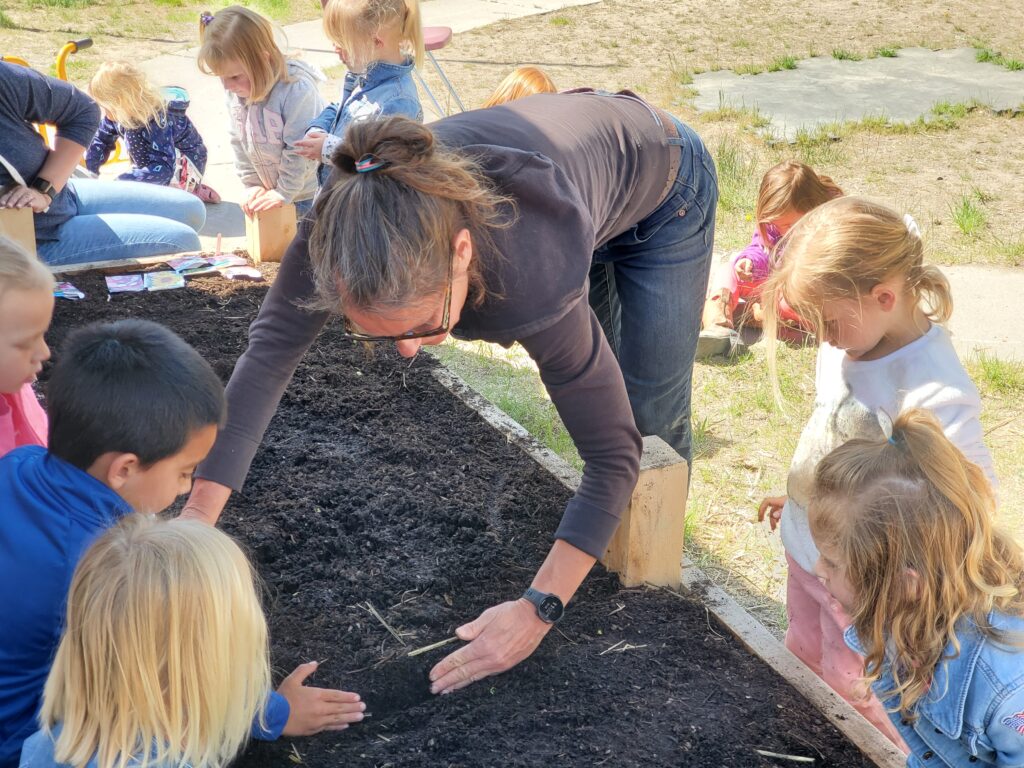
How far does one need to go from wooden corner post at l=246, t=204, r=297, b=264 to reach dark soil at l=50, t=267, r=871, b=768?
1.44m

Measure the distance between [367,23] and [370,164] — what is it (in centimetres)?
251

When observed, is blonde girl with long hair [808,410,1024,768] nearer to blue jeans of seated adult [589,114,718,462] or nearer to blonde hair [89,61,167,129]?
blue jeans of seated adult [589,114,718,462]

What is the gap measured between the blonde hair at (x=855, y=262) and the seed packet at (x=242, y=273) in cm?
283

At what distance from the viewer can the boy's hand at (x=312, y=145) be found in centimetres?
401

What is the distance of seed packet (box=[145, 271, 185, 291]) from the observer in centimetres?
439

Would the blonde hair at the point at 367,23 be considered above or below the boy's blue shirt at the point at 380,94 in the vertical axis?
above

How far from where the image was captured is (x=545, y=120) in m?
2.11

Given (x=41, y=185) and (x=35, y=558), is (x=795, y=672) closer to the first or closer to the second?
(x=35, y=558)

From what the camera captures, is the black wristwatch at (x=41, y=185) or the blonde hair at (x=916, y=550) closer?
the blonde hair at (x=916, y=550)

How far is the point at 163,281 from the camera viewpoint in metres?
4.45

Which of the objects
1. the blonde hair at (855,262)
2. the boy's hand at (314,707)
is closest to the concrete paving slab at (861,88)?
the blonde hair at (855,262)

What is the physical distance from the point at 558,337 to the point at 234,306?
2780mm

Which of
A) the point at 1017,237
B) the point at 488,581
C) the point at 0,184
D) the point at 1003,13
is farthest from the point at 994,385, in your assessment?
the point at 1003,13

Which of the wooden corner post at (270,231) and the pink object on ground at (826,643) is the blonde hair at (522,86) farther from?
the pink object on ground at (826,643)
